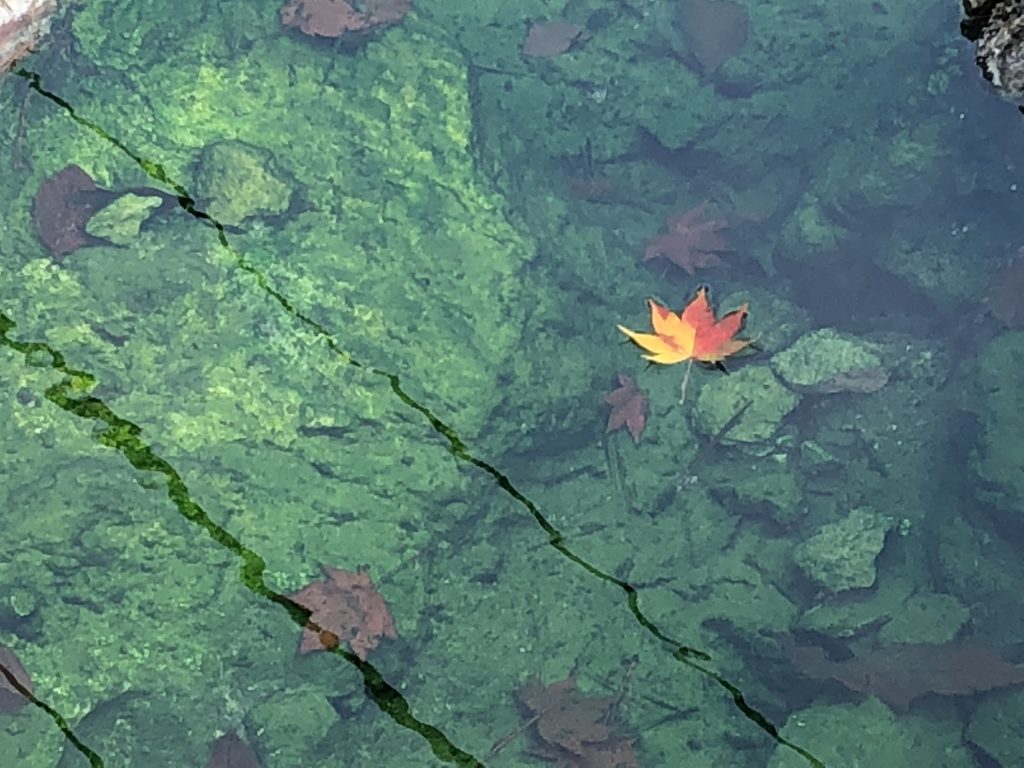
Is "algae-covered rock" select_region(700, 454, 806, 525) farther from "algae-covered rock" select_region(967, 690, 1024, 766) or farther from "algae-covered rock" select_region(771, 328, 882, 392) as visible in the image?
"algae-covered rock" select_region(967, 690, 1024, 766)

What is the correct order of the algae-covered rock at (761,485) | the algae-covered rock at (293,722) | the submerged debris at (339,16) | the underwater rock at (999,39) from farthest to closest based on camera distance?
1. the submerged debris at (339,16)
2. the underwater rock at (999,39)
3. the algae-covered rock at (761,485)
4. the algae-covered rock at (293,722)

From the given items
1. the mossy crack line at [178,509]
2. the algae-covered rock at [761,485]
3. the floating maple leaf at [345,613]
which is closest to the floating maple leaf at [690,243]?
the algae-covered rock at [761,485]

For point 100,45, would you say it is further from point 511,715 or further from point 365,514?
point 511,715

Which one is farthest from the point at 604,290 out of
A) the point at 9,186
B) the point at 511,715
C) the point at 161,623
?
the point at 9,186

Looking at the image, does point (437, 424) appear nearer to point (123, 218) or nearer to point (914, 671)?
point (123, 218)

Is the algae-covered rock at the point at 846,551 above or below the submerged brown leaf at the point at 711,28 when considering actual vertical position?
below

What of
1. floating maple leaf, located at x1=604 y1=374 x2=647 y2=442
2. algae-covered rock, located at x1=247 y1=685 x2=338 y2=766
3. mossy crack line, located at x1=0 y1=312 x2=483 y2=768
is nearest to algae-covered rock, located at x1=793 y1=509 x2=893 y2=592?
floating maple leaf, located at x1=604 y1=374 x2=647 y2=442

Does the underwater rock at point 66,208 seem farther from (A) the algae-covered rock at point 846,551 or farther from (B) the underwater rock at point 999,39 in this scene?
(B) the underwater rock at point 999,39
